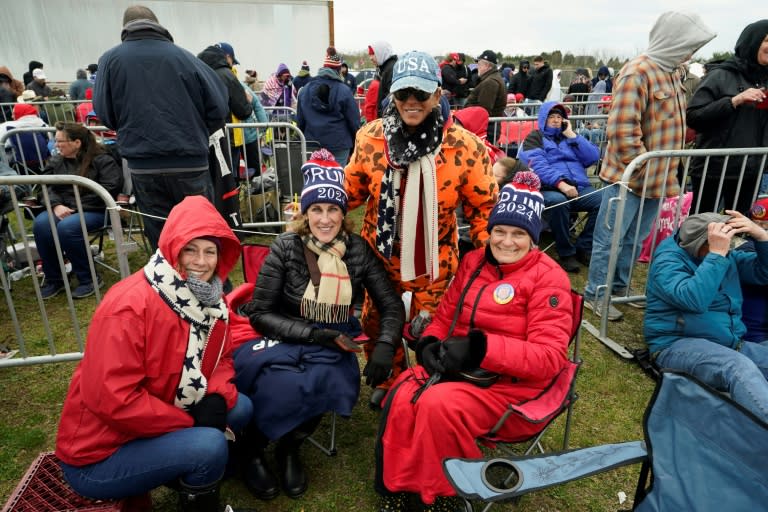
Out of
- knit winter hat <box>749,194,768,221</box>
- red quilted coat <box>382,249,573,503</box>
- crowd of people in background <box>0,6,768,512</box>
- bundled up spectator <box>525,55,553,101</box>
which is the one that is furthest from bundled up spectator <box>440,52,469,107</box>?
red quilted coat <box>382,249,573,503</box>

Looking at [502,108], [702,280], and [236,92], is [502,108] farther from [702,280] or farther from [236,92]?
[702,280]

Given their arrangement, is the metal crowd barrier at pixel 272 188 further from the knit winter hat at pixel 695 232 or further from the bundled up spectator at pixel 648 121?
the knit winter hat at pixel 695 232

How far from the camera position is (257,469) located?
250cm

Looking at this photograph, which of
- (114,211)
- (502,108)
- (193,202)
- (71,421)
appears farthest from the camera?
(502,108)

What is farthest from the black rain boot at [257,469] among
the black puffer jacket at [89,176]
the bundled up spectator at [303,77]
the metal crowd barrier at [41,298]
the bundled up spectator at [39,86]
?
the bundled up spectator at [39,86]

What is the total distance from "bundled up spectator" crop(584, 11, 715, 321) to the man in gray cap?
0.64m

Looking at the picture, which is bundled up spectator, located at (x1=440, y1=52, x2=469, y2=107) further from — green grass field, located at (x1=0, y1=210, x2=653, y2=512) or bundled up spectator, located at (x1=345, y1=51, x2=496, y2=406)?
bundled up spectator, located at (x1=345, y1=51, x2=496, y2=406)

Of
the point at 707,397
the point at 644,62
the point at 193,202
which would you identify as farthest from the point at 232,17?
the point at 707,397

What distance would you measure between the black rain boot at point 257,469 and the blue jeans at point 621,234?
2.92 meters

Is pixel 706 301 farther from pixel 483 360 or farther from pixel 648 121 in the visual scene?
pixel 648 121

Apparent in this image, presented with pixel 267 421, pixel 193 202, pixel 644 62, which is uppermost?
pixel 644 62

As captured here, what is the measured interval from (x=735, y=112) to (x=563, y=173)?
1.60 m

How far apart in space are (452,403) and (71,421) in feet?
4.83

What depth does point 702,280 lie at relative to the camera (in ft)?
9.36
